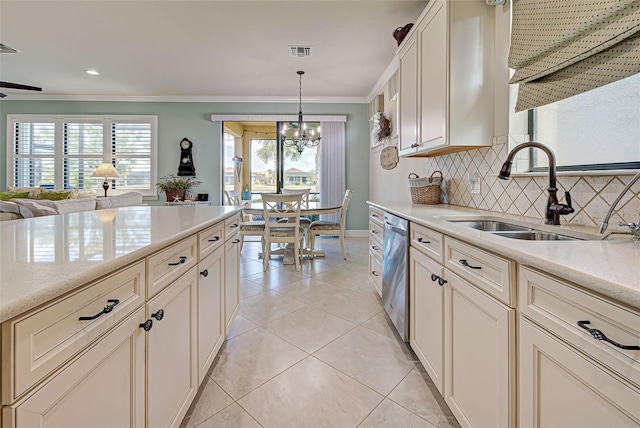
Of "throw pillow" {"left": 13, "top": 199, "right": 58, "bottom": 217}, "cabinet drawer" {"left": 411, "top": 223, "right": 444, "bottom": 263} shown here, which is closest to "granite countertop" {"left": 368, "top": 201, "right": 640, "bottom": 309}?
"cabinet drawer" {"left": 411, "top": 223, "right": 444, "bottom": 263}

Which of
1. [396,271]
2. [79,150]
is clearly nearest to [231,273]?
[396,271]

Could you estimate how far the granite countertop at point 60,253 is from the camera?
52cm

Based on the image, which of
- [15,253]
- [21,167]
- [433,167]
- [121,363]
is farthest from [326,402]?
[21,167]

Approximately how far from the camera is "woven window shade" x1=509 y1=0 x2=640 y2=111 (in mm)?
1044

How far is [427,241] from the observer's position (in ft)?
5.06

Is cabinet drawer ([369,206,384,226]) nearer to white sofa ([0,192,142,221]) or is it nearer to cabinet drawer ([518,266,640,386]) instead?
cabinet drawer ([518,266,640,386])

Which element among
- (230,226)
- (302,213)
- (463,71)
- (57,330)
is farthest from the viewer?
(302,213)

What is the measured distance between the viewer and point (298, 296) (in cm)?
288

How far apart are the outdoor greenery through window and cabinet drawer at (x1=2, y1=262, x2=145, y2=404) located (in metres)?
1.76

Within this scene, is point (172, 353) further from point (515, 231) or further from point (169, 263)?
point (515, 231)

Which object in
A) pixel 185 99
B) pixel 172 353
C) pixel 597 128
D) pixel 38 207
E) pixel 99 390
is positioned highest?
pixel 185 99

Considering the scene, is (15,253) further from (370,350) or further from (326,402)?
(370,350)

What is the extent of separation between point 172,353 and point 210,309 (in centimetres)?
47

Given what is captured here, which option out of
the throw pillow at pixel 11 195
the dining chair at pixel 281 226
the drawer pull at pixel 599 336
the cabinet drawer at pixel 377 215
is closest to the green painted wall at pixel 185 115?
the throw pillow at pixel 11 195
